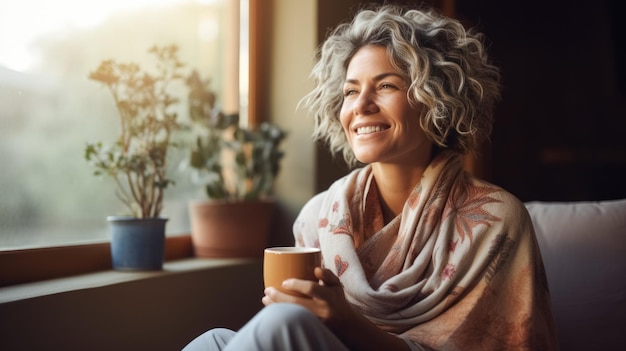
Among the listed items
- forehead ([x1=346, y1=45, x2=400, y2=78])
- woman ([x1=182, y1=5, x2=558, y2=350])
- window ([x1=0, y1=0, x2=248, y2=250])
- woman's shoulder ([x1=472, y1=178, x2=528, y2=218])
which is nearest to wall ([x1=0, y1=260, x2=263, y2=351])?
window ([x1=0, y1=0, x2=248, y2=250])

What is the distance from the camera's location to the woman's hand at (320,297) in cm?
98

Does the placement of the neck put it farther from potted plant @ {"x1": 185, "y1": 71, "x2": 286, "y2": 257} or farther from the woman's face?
potted plant @ {"x1": 185, "y1": 71, "x2": 286, "y2": 257}

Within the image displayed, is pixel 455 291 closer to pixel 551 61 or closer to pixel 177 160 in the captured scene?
pixel 177 160

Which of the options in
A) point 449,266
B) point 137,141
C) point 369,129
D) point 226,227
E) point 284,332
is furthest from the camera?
point 226,227

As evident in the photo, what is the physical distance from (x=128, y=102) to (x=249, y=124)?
1.87ft

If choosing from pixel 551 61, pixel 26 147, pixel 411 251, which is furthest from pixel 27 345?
pixel 551 61

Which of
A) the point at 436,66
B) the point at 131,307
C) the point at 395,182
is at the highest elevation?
the point at 436,66

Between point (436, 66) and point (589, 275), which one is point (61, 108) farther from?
point (589, 275)

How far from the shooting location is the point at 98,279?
1.48 m

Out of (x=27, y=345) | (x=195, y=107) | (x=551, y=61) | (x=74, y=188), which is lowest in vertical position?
(x=27, y=345)

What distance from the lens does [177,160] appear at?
1.96 m

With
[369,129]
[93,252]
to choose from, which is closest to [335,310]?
[369,129]

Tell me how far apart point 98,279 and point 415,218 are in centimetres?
80

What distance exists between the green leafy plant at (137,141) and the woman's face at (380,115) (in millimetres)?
605
